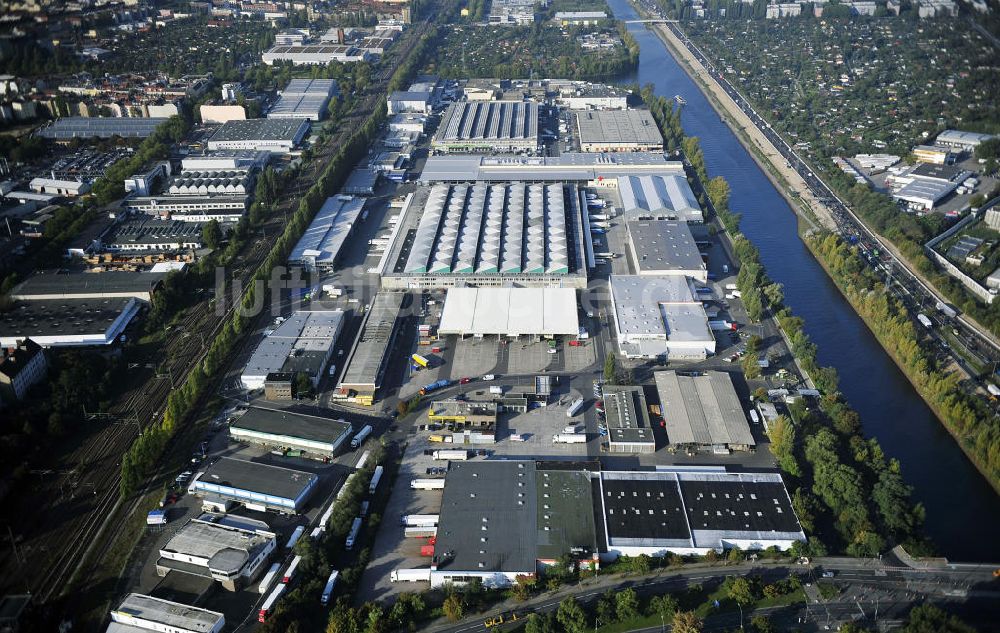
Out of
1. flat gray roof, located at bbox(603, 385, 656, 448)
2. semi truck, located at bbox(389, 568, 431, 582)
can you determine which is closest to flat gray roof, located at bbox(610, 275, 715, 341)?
flat gray roof, located at bbox(603, 385, 656, 448)

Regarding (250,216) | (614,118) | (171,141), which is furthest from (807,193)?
(171,141)

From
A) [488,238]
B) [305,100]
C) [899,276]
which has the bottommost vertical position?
[899,276]

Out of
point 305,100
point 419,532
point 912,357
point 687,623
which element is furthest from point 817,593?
point 305,100

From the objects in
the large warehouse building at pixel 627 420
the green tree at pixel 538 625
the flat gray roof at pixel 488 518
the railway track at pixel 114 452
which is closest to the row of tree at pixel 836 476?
the large warehouse building at pixel 627 420

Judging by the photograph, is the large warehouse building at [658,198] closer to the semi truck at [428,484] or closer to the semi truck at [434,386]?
the semi truck at [434,386]

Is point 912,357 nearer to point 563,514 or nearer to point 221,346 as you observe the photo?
point 563,514

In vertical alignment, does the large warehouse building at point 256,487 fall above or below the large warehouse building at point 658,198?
below

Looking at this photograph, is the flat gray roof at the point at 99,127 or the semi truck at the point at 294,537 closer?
the semi truck at the point at 294,537
